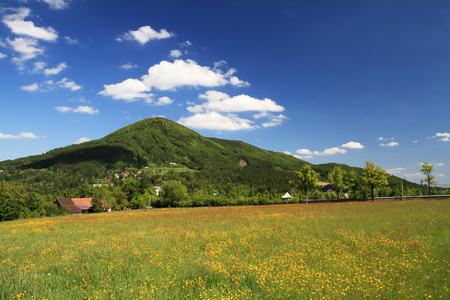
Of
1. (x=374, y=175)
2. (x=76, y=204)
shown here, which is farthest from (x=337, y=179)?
→ (x=76, y=204)

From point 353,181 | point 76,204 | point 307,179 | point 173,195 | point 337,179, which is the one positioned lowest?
point 76,204

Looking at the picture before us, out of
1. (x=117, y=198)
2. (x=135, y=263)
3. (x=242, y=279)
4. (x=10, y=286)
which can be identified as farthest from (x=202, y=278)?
(x=117, y=198)

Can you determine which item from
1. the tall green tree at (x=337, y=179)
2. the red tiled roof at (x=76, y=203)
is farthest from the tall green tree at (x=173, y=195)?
the red tiled roof at (x=76, y=203)

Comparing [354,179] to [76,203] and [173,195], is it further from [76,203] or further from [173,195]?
[76,203]

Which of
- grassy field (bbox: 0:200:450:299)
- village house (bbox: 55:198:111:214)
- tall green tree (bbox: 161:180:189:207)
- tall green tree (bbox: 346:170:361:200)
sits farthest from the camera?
village house (bbox: 55:198:111:214)

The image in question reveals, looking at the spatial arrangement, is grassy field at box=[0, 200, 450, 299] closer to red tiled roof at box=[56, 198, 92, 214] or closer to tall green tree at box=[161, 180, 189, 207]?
tall green tree at box=[161, 180, 189, 207]

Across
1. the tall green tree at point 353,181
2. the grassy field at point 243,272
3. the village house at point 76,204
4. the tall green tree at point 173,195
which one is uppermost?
the tall green tree at point 353,181

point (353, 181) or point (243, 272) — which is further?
point (353, 181)

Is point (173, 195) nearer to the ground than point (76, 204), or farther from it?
farther from it

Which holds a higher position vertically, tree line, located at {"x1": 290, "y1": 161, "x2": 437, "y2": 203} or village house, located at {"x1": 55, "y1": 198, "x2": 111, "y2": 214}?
tree line, located at {"x1": 290, "y1": 161, "x2": 437, "y2": 203}

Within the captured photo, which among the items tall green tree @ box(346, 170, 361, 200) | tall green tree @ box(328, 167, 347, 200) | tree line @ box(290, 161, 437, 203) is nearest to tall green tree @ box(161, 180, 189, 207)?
tree line @ box(290, 161, 437, 203)

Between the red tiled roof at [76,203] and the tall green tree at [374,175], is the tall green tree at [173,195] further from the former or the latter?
the tall green tree at [374,175]

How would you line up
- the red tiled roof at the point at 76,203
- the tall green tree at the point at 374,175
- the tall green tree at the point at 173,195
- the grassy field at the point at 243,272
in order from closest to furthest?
→ the grassy field at the point at 243,272 → the tall green tree at the point at 374,175 → the tall green tree at the point at 173,195 → the red tiled roof at the point at 76,203

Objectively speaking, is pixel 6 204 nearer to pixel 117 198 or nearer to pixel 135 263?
pixel 117 198
